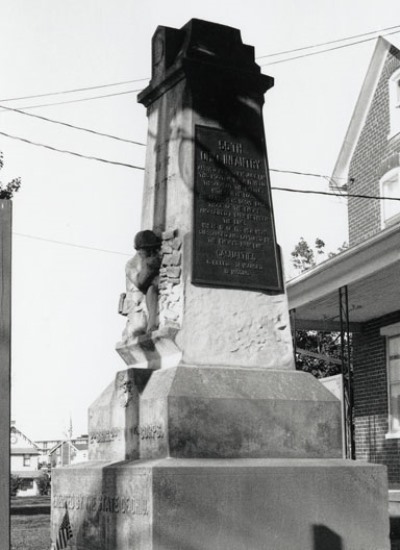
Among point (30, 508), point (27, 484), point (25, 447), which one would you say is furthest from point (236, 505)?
point (25, 447)

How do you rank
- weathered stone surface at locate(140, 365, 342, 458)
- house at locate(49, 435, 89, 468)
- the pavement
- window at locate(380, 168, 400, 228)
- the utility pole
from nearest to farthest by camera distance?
the utility pole → weathered stone surface at locate(140, 365, 342, 458) → window at locate(380, 168, 400, 228) → the pavement → house at locate(49, 435, 89, 468)

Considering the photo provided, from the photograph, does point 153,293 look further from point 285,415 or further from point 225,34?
point 225,34

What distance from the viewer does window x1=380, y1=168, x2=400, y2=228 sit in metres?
18.1

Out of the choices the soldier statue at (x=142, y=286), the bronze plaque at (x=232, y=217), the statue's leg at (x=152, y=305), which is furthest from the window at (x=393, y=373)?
the statue's leg at (x=152, y=305)

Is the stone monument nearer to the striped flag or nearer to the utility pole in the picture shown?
the striped flag

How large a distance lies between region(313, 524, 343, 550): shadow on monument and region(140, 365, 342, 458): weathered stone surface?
2.02 feet

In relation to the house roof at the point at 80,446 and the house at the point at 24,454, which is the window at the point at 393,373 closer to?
the house roof at the point at 80,446

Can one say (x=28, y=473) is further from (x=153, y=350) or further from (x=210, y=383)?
(x=210, y=383)

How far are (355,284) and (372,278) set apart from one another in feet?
1.57

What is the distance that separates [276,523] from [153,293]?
2138 mm

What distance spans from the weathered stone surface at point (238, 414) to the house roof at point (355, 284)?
179 inches

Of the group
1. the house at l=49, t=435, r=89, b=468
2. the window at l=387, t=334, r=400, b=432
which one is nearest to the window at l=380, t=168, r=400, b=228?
the window at l=387, t=334, r=400, b=432

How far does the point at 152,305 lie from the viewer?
7.98 metres

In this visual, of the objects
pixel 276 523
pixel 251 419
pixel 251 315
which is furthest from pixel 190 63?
pixel 276 523
